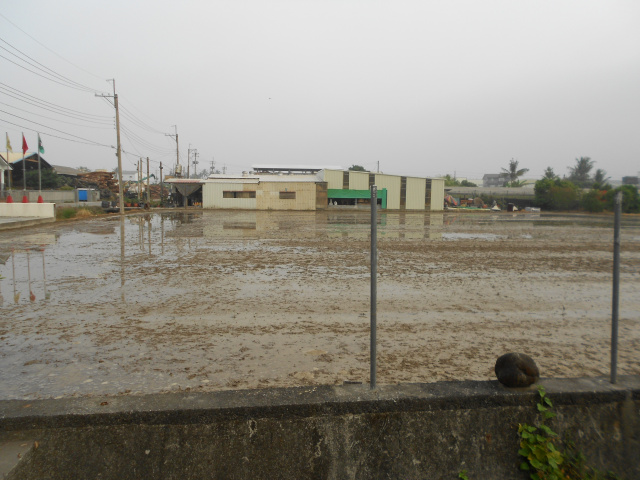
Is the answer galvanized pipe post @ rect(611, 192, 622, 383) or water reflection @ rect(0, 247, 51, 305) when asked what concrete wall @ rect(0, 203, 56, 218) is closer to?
water reflection @ rect(0, 247, 51, 305)

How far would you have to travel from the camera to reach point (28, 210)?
1003 inches

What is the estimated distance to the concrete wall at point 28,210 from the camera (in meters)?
24.8

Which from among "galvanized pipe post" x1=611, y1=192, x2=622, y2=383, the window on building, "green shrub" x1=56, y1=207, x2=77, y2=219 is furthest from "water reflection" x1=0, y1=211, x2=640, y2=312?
the window on building

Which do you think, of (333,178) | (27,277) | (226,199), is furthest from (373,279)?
(333,178)

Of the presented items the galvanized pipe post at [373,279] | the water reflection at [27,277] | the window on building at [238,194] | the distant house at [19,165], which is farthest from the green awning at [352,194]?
the galvanized pipe post at [373,279]

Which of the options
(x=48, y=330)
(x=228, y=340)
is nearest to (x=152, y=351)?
(x=228, y=340)

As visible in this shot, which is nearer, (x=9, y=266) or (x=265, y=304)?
(x=265, y=304)

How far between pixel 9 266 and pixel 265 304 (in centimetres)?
735

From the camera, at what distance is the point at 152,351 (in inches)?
A: 200

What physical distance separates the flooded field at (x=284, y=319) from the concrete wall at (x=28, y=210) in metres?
14.6

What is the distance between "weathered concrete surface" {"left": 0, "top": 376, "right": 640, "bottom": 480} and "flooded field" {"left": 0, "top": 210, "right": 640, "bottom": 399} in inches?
52.2

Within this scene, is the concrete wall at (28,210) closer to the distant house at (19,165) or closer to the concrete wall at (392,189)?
the distant house at (19,165)

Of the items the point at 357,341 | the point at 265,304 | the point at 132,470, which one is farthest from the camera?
the point at 265,304

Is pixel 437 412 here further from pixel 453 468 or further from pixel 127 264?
pixel 127 264
